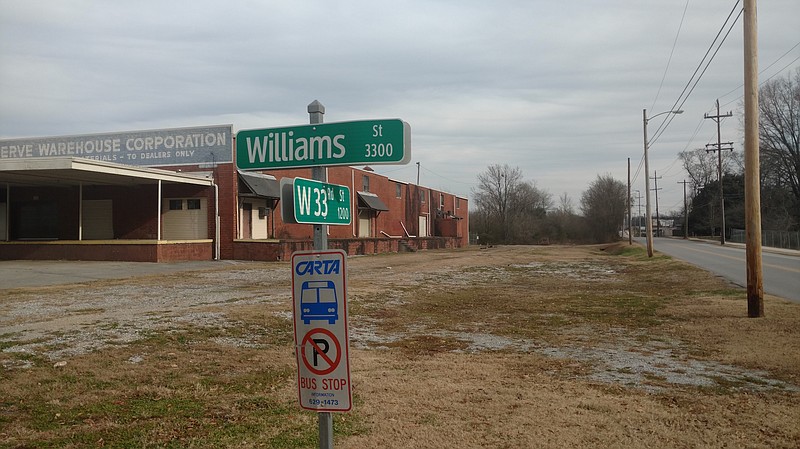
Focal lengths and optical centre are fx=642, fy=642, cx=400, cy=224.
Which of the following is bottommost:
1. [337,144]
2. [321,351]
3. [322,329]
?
[321,351]

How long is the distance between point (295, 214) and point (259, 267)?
25278 mm

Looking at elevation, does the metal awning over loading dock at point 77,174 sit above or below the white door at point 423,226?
above

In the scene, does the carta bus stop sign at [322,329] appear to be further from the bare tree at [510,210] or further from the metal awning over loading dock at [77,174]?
the bare tree at [510,210]

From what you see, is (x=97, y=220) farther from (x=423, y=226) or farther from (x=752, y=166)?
(x=423, y=226)

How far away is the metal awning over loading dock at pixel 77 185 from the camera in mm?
25438

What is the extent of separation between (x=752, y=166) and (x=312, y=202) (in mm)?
11126

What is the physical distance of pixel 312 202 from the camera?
3455 millimetres

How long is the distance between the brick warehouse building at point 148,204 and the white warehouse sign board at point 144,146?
0.18ft

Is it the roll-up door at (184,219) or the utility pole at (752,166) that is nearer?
the utility pole at (752,166)

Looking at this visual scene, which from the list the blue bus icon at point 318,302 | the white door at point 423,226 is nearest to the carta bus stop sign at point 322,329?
the blue bus icon at point 318,302

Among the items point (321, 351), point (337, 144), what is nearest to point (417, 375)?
point (321, 351)

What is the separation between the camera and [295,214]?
326 cm

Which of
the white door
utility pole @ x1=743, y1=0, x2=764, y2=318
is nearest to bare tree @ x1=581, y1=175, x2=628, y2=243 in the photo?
the white door

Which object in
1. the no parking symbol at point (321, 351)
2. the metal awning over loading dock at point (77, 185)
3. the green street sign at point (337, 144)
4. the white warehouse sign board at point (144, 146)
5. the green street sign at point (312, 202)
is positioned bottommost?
the no parking symbol at point (321, 351)
